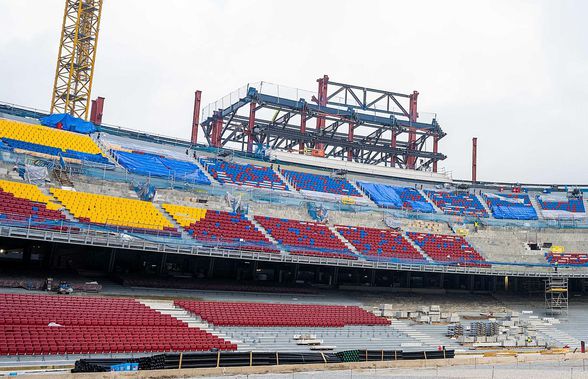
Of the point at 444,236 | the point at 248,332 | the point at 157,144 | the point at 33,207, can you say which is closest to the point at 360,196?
the point at 444,236

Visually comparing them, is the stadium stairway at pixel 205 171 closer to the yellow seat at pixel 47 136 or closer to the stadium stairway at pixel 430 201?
the yellow seat at pixel 47 136

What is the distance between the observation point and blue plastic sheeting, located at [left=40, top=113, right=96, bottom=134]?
51.7 metres

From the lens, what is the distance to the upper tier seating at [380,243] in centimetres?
4669

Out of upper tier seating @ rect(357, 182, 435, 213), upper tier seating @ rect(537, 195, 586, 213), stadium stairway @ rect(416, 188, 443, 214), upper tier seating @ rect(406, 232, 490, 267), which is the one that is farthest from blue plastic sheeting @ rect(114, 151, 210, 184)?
upper tier seating @ rect(537, 195, 586, 213)

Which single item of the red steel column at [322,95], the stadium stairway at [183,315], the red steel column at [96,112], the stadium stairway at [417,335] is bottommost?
the stadium stairway at [417,335]

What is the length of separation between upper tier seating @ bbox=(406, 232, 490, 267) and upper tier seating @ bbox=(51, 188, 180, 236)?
22.8m

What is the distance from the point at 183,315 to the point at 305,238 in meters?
14.5

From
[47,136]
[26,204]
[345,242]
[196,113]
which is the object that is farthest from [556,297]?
[47,136]

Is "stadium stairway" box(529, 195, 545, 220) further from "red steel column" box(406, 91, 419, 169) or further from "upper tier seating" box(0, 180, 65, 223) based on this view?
"upper tier seating" box(0, 180, 65, 223)

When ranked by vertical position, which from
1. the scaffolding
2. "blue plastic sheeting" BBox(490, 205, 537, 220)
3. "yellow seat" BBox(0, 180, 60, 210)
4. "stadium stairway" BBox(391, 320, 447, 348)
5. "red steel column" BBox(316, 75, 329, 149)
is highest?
"red steel column" BBox(316, 75, 329, 149)

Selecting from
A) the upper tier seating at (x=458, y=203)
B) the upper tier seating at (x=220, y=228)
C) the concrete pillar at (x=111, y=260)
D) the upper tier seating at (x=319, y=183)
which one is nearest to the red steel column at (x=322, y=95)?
the upper tier seating at (x=319, y=183)

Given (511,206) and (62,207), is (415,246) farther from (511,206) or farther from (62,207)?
(62,207)

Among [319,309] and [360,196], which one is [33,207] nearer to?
[319,309]

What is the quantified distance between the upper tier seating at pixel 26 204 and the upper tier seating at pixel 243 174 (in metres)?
18.1
